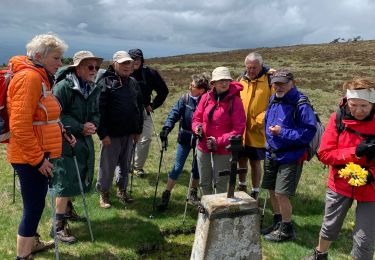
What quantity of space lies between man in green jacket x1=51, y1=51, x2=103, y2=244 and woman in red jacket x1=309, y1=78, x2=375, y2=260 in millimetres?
3980

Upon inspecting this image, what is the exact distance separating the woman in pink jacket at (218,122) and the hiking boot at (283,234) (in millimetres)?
1263

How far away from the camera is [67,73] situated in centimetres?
657

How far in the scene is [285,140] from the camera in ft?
21.3

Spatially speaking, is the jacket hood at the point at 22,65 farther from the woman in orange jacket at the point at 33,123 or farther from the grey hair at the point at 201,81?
the grey hair at the point at 201,81

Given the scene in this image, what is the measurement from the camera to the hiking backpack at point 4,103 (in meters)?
4.95

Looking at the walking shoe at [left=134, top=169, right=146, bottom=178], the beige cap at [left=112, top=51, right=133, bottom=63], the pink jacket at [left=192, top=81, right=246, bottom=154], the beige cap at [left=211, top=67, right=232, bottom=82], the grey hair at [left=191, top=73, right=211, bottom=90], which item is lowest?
the walking shoe at [left=134, top=169, right=146, bottom=178]

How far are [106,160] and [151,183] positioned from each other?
241 centimetres

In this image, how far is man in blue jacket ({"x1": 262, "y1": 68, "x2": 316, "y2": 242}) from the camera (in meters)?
6.35

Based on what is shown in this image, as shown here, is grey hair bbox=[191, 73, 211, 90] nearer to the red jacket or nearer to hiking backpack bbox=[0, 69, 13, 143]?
the red jacket

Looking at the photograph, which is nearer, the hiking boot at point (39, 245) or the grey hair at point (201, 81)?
the hiking boot at point (39, 245)

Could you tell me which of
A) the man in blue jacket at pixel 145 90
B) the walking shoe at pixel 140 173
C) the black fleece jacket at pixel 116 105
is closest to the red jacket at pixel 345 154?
the black fleece jacket at pixel 116 105

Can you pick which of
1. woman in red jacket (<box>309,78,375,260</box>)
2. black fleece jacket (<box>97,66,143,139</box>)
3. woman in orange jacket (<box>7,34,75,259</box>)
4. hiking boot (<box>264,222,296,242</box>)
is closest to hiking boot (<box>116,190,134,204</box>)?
black fleece jacket (<box>97,66,143,139</box>)

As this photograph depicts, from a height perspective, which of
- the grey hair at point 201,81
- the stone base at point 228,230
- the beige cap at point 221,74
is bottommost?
the stone base at point 228,230

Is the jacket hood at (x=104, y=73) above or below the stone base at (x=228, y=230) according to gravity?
above
